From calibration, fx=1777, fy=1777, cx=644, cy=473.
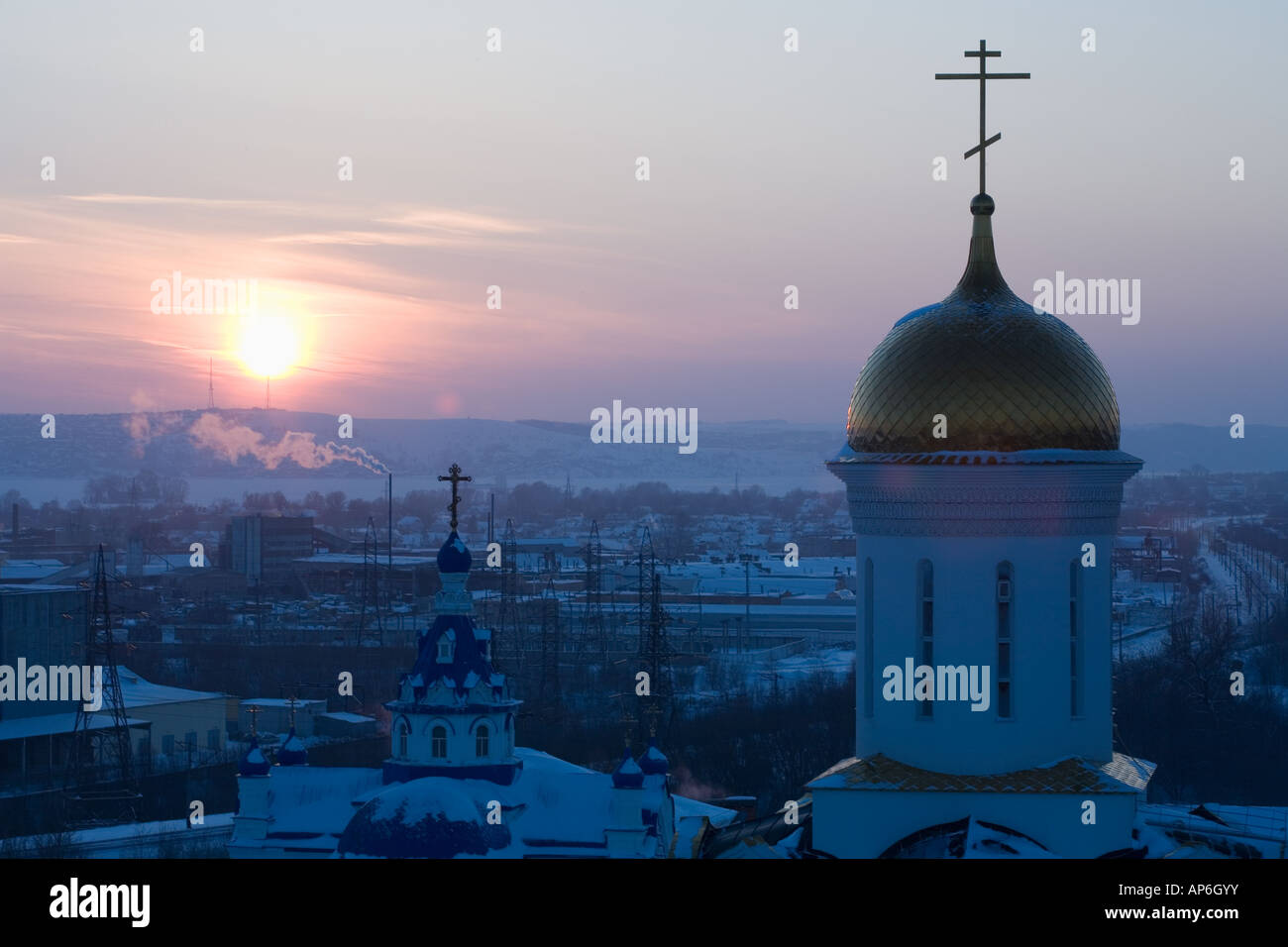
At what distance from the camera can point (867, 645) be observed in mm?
14844

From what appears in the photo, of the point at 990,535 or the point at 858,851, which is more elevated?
the point at 990,535

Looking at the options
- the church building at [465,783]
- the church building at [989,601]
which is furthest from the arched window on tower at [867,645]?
the church building at [465,783]

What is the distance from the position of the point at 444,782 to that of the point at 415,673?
6.99ft

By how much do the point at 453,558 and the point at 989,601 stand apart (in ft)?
25.0

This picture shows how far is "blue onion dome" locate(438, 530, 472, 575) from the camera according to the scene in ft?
65.4

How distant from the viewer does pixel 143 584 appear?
85938mm

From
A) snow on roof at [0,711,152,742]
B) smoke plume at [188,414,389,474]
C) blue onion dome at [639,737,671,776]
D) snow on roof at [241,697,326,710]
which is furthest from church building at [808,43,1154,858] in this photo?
smoke plume at [188,414,389,474]

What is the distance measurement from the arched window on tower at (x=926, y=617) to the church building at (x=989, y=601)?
0.6 inches

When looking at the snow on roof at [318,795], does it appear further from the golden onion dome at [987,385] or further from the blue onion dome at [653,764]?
the golden onion dome at [987,385]

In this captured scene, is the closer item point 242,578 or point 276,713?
point 276,713

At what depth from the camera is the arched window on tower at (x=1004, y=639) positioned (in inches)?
565
